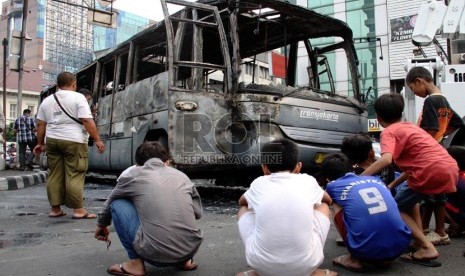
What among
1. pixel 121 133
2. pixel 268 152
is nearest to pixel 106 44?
pixel 121 133

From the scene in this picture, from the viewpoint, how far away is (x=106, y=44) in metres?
47.9

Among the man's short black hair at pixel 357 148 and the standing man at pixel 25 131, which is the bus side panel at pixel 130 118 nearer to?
Result: the man's short black hair at pixel 357 148

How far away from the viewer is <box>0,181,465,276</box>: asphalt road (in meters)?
2.77

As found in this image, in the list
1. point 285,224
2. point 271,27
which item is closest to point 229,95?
point 271,27

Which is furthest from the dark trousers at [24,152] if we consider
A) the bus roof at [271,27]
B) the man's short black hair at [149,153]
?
the man's short black hair at [149,153]

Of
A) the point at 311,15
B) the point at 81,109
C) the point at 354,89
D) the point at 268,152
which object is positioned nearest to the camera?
→ the point at 268,152

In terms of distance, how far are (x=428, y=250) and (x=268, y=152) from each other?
1.18 metres

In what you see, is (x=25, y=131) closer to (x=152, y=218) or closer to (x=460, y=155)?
(x=152, y=218)

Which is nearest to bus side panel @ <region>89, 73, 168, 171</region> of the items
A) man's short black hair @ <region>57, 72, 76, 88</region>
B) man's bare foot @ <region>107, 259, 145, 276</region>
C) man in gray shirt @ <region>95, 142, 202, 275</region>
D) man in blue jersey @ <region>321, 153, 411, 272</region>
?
man's short black hair @ <region>57, 72, 76, 88</region>

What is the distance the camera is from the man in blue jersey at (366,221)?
261 centimetres

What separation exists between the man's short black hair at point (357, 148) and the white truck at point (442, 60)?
2880 millimetres

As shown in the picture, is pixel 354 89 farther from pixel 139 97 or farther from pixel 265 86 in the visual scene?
pixel 139 97

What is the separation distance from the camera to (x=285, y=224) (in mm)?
2297

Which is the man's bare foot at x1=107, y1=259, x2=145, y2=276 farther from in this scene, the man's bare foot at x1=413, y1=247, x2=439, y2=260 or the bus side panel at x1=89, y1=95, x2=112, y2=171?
the bus side panel at x1=89, y1=95, x2=112, y2=171
